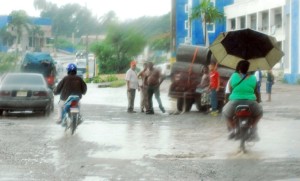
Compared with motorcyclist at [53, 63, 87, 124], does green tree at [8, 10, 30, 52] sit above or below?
above

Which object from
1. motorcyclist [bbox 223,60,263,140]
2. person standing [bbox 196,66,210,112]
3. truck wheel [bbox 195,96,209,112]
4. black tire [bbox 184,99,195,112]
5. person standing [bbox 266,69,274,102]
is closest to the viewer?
motorcyclist [bbox 223,60,263,140]

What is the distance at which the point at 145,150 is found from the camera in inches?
574

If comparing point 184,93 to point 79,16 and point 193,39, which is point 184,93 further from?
point 79,16

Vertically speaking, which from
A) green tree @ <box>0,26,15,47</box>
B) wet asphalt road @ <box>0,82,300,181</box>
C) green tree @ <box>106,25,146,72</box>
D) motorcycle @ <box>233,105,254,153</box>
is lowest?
wet asphalt road @ <box>0,82,300,181</box>

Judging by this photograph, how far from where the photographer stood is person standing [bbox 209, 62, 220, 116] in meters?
23.4

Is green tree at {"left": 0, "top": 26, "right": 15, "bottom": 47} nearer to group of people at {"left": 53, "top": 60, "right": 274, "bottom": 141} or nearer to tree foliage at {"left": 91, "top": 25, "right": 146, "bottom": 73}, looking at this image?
tree foliage at {"left": 91, "top": 25, "right": 146, "bottom": 73}

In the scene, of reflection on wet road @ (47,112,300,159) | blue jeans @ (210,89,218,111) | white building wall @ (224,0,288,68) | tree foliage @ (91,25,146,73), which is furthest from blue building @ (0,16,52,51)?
reflection on wet road @ (47,112,300,159)

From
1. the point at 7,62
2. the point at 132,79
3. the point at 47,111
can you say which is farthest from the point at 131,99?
the point at 7,62

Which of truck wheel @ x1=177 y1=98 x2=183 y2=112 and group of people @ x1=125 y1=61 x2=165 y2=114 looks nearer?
group of people @ x1=125 y1=61 x2=165 y2=114

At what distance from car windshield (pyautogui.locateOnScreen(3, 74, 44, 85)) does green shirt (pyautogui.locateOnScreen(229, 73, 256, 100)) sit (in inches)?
451

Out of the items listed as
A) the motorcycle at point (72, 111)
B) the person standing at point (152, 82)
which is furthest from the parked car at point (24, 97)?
the motorcycle at point (72, 111)

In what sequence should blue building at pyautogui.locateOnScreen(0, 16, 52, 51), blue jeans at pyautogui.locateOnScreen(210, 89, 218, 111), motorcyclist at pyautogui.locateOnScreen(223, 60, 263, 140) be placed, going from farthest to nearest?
blue building at pyautogui.locateOnScreen(0, 16, 52, 51) → blue jeans at pyautogui.locateOnScreen(210, 89, 218, 111) → motorcyclist at pyautogui.locateOnScreen(223, 60, 263, 140)

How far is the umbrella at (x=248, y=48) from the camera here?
17.8m

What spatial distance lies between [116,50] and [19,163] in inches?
2386
